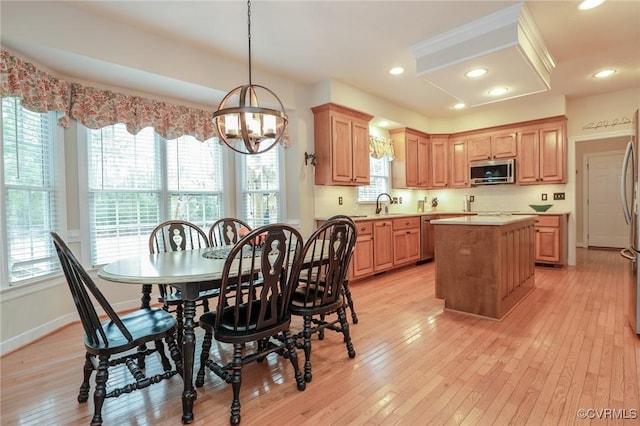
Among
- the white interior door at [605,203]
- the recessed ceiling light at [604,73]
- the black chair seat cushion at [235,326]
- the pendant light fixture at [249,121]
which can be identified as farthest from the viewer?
the white interior door at [605,203]

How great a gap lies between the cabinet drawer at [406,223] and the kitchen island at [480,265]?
68.0 inches

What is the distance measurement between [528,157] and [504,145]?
44 cm

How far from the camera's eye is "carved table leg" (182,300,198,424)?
1.73m

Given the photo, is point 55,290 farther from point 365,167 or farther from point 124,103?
point 365,167

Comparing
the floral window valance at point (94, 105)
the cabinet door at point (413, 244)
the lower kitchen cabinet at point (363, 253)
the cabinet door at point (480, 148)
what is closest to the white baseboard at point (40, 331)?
the floral window valance at point (94, 105)

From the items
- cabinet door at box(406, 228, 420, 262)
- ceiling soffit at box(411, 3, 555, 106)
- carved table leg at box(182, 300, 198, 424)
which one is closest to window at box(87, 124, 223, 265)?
carved table leg at box(182, 300, 198, 424)

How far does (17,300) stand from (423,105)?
231 inches

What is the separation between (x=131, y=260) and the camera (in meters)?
2.27

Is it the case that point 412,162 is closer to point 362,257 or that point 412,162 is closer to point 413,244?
point 413,244

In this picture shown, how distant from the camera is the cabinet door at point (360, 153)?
Answer: 15.9 feet

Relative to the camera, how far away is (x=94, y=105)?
10.5ft

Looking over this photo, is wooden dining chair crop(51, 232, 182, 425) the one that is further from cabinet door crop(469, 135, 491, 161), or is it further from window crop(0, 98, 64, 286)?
cabinet door crop(469, 135, 491, 161)

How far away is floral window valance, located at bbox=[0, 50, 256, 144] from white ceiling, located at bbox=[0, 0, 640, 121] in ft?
0.49

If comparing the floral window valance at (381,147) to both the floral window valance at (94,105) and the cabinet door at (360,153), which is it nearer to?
the cabinet door at (360,153)
